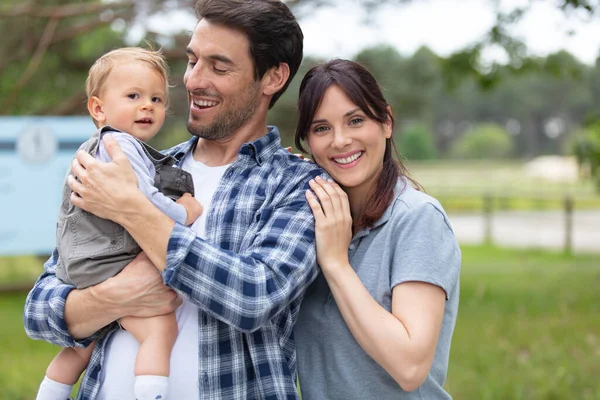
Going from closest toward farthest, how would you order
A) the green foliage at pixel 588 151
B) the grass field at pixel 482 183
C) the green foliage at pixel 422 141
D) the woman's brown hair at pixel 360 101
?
the woman's brown hair at pixel 360 101
the green foliage at pixel 588 151
the grass field at pixel 482 183
the green foliage at pixel 422 141

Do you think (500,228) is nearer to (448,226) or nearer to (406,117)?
Answer: (406,117)

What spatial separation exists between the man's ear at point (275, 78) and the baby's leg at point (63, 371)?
93cm

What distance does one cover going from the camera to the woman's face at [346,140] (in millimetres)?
2090

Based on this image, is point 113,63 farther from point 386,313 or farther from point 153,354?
point 386,313

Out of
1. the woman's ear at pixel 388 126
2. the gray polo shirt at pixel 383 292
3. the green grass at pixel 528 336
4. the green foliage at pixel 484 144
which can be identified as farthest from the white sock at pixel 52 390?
the green foliage at pixel 484 144

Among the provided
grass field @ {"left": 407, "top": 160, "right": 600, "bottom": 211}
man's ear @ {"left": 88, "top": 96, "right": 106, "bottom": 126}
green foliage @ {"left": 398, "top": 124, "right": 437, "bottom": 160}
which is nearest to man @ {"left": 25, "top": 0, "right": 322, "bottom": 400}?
man's ear @ {"left": 88, "top": 96, "right": 106, "bottom": 126}

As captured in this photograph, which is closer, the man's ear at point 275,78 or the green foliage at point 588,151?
the man's ear at point 275,78

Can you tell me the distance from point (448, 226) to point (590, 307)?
5.86 metres

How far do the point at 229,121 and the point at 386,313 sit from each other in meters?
0.75

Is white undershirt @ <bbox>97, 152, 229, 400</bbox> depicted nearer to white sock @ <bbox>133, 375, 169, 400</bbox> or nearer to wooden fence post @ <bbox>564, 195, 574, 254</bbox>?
white sock @ <bbox>133, 375, 169, 400</bbox>

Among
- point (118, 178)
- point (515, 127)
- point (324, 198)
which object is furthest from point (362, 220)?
point (515, 127)

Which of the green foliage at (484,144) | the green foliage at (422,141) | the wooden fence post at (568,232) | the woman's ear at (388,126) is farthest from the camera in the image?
the green foliage at (484,144)

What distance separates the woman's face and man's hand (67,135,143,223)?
568mm

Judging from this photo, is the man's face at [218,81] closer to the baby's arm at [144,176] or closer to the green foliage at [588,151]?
the baby's arm at [144,176]
